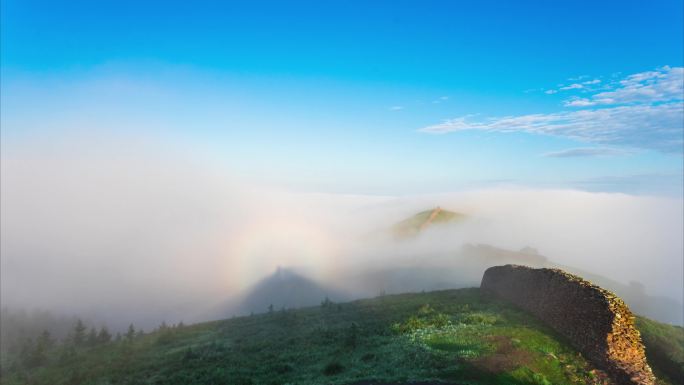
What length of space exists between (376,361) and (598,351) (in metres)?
13.6

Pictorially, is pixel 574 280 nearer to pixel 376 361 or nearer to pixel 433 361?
pixel 433 361

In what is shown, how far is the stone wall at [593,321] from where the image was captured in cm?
2277

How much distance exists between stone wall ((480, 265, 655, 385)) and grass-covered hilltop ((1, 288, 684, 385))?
2.91 feet

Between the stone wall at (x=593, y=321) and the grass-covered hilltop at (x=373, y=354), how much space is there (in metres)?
0.89

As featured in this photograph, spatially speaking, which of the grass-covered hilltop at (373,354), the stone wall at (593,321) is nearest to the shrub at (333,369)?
the grass-covered hilltop at (373,354)

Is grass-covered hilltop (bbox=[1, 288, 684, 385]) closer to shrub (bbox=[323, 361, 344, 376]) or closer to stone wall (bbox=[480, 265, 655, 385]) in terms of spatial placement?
shrub (bbox=[323, 361, 344, 376])

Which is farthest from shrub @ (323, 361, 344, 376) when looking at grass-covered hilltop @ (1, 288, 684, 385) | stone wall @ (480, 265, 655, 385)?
stone wall @ (480, 265, 655, 385)

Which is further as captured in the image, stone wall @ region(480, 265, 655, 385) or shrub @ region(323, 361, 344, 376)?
shrub @ region(323, 361, 344, 376)

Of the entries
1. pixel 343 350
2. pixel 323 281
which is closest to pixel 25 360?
pixel 343 350

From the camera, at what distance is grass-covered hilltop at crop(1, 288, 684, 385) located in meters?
22.3

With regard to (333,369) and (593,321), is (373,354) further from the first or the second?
(593,321)

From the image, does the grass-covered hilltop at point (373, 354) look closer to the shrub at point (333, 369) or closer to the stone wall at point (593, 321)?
the shrub at point (333, 369)

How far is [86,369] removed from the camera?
37.1m

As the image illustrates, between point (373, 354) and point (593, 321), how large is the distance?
14.4 meters
